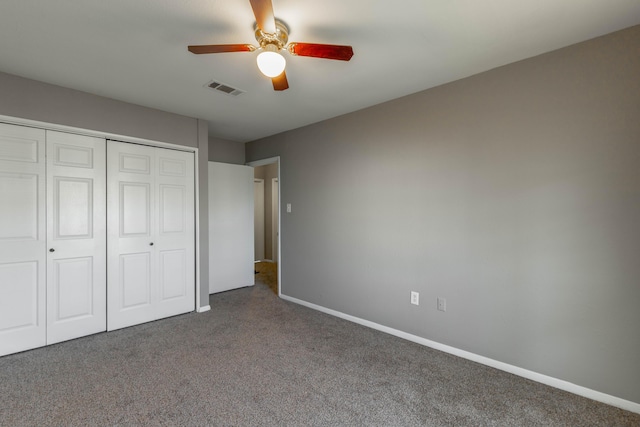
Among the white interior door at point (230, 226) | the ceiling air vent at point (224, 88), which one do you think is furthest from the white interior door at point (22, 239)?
the white interior door at point (230, 226)

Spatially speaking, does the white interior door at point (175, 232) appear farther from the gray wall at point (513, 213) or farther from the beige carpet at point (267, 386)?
the gray wall at point (513, 213)

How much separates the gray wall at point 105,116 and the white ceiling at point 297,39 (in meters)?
0.13

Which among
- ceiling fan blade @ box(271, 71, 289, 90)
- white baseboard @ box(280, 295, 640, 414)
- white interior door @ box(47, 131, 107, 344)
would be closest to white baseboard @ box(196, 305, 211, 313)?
white interior door @ box(47, 131, 107, 344)

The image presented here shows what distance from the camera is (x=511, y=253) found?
233cm

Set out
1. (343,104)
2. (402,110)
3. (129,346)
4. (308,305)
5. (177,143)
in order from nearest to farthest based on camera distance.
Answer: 1. (129,346)
2. (402,110)
3. (343,104)
4. (177,143)
5. (308,305)

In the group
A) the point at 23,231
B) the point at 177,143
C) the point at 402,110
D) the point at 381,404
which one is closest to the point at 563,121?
the point at 402,110

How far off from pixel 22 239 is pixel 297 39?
114 inches

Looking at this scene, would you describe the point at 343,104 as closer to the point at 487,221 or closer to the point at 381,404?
the point at 487,221

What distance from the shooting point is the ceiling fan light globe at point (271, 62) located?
1692 millimetres

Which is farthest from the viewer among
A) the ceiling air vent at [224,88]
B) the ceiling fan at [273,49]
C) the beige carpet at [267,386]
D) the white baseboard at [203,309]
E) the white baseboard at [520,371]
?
the white baseboard at [203,309]

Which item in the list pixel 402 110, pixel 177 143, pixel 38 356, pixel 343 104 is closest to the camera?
pixel 38 356

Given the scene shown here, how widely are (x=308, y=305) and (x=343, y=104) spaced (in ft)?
8.24

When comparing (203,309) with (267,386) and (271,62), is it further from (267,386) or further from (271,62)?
(271,62)

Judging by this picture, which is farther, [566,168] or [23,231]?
[23,231]
